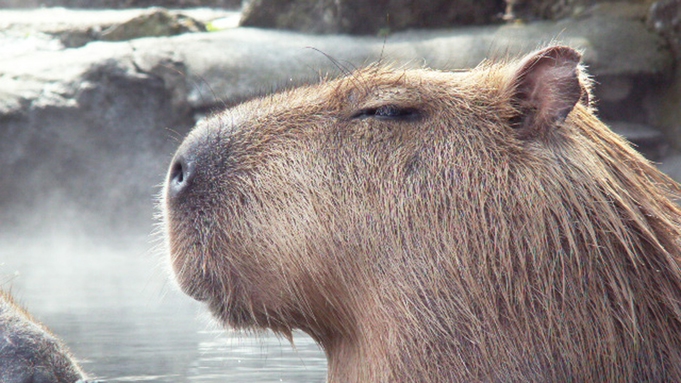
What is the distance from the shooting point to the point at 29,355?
97.0 inches

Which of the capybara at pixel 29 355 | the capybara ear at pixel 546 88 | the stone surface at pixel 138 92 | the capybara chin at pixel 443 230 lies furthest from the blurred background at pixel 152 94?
the capybara ear at pixel 546 88

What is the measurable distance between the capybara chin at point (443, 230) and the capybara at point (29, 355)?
18.2 inches

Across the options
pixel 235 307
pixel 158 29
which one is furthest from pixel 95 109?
pixel 235 307

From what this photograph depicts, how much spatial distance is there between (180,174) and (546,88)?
93 centimetres

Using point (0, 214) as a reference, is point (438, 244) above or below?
above

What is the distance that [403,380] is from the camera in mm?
2117

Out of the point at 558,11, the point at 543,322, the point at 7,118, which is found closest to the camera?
the point at 543,322

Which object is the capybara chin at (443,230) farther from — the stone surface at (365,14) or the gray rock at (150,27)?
the gray rock at (150,27)

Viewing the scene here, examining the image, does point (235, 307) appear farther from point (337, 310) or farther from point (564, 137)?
point (564, 137)

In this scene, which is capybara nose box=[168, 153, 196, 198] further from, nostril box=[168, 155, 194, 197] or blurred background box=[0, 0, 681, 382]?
blurred background box=[0, 0, 681, 382]

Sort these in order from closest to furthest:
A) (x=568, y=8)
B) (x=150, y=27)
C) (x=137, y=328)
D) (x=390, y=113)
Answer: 1. (x=390, y=113)
2. (x=137, y=328)
3. (x=568, y=8)
4. (x=150, y=27)

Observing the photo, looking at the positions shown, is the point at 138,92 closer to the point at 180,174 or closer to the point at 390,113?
the point at 180,174

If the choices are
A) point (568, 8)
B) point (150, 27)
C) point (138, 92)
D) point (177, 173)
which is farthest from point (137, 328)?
point (568, 8)

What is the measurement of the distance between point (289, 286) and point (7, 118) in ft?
22.2
